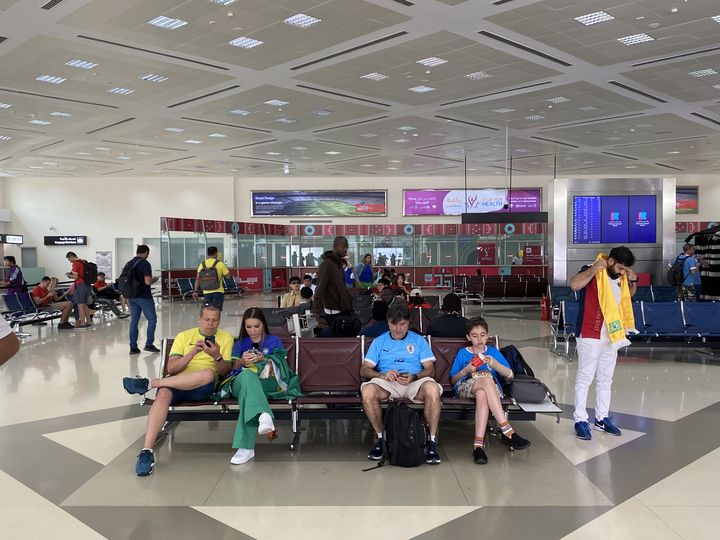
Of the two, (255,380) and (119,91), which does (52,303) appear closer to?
(119,91)

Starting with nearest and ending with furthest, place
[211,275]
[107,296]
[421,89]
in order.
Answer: [211,275], [421,89], [107,296]

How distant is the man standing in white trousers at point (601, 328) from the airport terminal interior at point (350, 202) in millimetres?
303

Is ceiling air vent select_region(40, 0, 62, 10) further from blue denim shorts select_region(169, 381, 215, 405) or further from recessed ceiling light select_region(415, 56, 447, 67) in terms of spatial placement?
blue denim shorts select_region(169, 381, 215, 405)

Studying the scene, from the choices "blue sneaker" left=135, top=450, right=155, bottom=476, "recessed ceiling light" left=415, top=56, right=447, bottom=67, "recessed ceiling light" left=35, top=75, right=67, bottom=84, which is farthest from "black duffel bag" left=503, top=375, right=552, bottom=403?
"recessed ceiling light" left=35, top=75, right=67, bottom=84

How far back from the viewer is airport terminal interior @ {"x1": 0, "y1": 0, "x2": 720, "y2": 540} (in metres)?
3.84

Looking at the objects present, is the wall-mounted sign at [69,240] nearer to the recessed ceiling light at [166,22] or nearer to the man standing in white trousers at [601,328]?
the recessed ceiling light at [166,22]

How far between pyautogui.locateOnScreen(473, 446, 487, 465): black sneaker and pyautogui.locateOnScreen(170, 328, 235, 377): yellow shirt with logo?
204 centimetres

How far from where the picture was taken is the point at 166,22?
9.16m

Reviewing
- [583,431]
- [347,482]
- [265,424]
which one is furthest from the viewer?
[583,431]

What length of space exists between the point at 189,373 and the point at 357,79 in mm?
9278

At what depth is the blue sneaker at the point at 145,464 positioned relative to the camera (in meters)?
4.20

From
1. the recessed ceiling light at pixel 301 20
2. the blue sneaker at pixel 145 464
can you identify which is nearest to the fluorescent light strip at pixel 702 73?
the recessed ceiling light at pixel 301 20

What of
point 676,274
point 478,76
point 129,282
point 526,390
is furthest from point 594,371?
point 676,274

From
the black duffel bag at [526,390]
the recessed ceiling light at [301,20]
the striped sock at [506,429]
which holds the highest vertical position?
the recessed ceiling light at [301,20]
